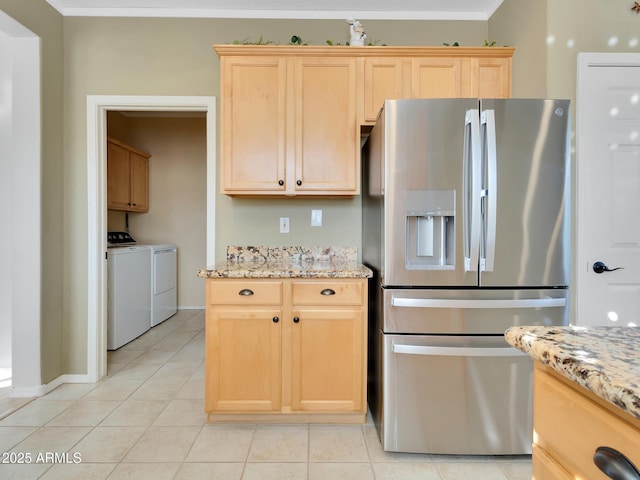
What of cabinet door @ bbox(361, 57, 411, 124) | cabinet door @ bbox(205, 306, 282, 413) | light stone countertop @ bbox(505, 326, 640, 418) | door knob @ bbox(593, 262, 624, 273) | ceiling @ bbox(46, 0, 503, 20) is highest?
ceiling @ bbox(46, 0, 503, 20)

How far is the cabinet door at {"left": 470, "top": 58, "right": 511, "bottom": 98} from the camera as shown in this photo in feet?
7.48

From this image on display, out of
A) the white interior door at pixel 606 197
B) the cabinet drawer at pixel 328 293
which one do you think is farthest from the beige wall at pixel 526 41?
the cabinet drawer at pixel 328 293

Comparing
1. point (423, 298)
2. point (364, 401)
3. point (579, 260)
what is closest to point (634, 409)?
point (423, 298)

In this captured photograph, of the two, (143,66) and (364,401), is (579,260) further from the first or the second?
(143,66)

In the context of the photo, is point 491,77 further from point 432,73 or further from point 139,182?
point 139,182

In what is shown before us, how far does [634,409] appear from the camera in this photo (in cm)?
44

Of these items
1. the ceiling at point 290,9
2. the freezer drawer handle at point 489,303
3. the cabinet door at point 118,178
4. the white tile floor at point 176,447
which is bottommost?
the white tile floor at point 176,447

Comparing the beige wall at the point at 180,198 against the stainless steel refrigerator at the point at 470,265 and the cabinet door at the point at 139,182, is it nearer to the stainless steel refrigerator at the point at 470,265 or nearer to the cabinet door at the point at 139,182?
the cabinet door at the point at 139,182

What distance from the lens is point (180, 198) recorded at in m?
4.98

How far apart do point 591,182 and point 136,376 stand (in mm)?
3403

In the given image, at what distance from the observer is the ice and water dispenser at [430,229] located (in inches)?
69.3

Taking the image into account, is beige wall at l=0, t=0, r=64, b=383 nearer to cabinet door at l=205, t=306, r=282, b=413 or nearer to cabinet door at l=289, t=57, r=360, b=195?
cabinet door at l=205, t=306, r=282, b=413

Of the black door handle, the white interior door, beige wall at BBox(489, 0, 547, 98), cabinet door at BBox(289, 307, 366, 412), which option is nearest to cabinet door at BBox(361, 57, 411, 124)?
beige wall at BBox(489, 0, 547, 98)

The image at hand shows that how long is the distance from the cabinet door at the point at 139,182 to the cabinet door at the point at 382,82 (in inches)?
136
